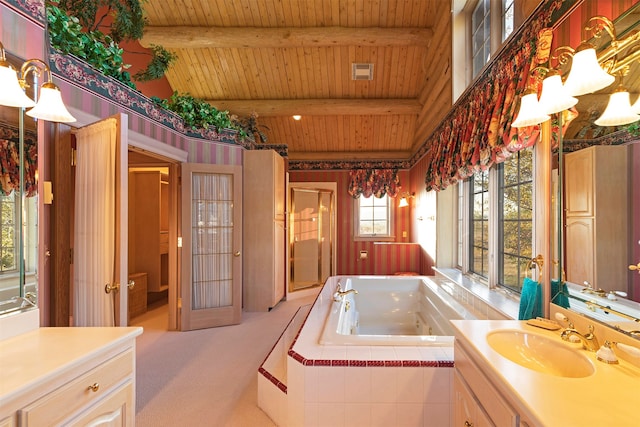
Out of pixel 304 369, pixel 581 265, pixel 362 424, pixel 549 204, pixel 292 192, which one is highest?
pixel 292 192

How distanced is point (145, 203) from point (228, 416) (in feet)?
12.0

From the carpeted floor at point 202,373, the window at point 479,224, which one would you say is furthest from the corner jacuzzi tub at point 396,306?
the carpeted floor at point 202,373

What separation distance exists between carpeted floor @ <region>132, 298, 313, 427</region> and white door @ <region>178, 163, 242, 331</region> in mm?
206

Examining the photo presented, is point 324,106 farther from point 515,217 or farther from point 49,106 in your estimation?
point 49,106

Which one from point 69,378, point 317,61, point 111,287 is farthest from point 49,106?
point 317,61

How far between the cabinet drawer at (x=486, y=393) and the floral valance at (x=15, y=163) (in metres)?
2.15

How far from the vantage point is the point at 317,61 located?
446 centimetres

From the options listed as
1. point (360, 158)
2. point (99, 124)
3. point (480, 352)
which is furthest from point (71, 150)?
point (360, 158)

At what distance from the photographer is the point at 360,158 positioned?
20.1 feet

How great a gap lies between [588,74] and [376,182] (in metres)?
4.91

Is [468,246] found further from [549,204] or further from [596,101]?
[596,101]

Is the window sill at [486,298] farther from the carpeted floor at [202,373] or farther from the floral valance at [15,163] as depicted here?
the floral valance at [15,163]

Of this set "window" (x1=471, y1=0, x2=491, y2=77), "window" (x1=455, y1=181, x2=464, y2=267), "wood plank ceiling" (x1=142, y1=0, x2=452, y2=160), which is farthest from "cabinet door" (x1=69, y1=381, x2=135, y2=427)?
"wood plank ceiling" (x1=142, y1=0, x2=452, y2=160)

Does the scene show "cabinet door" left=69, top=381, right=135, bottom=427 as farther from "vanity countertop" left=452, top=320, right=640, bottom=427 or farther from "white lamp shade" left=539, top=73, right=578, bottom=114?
"white lamp shade" left=539, top=73, right=578, bottom=114
